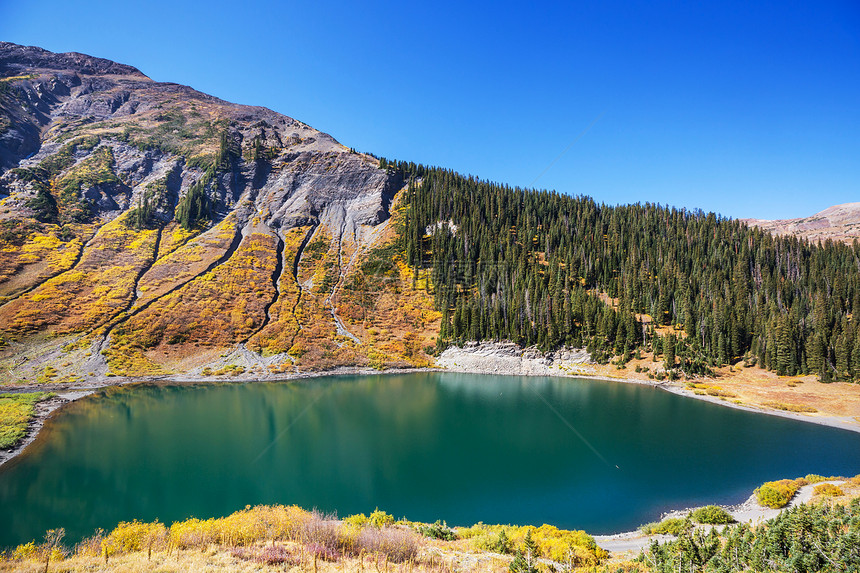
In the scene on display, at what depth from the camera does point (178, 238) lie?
287ft

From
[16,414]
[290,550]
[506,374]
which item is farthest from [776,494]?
[16,414]

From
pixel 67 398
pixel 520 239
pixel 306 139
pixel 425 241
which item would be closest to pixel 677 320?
pixel 520 239

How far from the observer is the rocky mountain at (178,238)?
199 feet

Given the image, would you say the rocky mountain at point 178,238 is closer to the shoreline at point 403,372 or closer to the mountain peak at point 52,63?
the mountain peak at point 52,63

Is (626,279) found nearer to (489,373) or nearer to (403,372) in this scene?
(489,373)

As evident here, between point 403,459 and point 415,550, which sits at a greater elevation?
point 415,550

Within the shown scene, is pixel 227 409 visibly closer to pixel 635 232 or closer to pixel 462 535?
A: pixel 462 535

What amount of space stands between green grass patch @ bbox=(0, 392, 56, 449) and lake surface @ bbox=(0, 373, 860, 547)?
177 centimetres

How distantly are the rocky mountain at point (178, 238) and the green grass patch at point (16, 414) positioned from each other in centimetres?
958

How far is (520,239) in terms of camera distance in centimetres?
10131

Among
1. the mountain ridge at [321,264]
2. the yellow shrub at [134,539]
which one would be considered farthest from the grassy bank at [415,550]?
the mountain ridge at [321,264]

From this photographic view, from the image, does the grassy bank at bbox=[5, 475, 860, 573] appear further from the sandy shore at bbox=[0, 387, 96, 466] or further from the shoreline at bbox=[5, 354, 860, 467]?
the shoreline at bbox=[5, 354, 860, 467]

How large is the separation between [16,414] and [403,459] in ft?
122

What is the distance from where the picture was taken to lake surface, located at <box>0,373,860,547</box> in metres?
20.9
